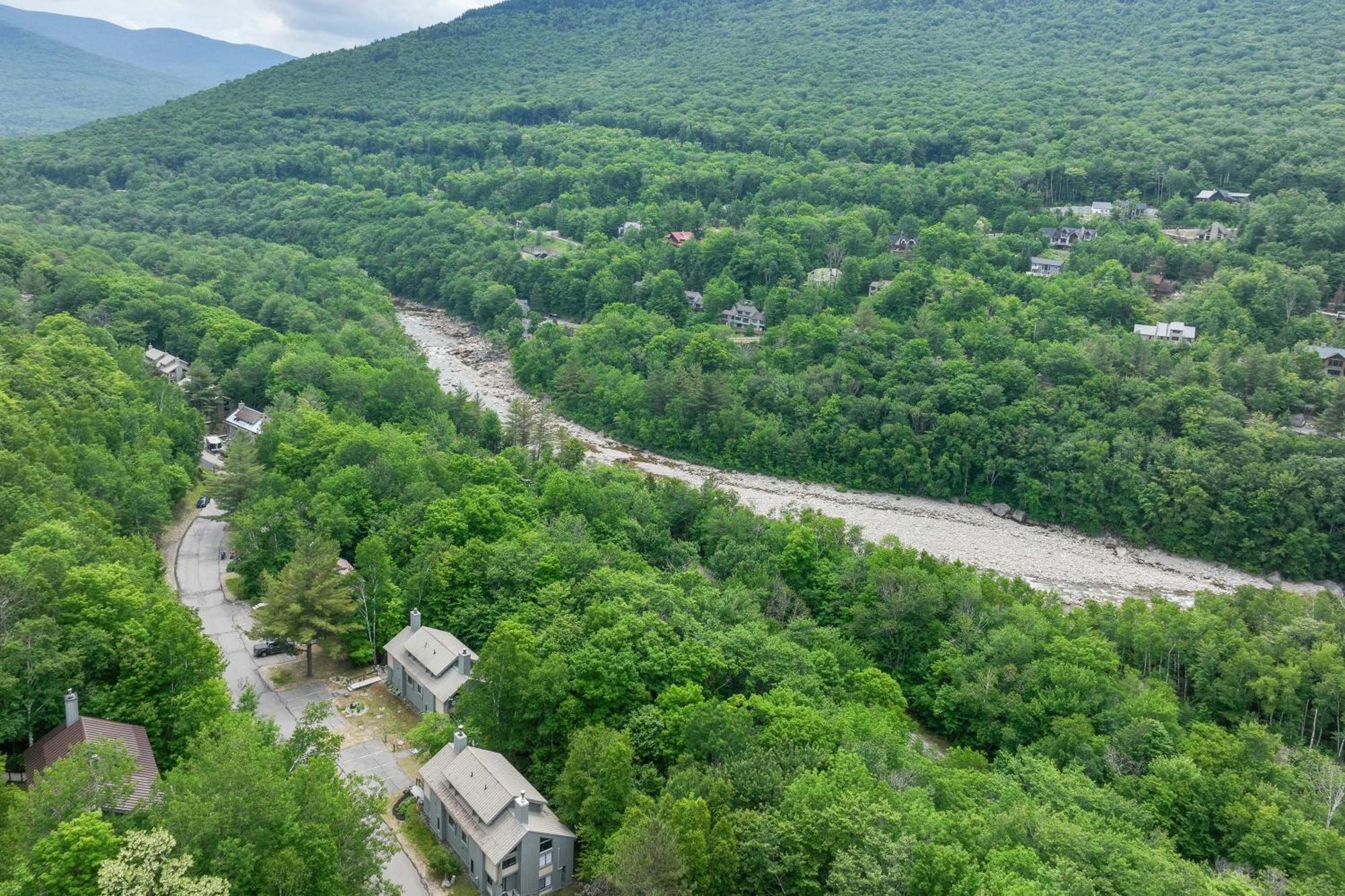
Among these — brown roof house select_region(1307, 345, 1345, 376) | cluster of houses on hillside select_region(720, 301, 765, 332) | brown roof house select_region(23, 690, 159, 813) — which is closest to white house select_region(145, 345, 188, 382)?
brown roof house select_region(23, 690, 159, 813)

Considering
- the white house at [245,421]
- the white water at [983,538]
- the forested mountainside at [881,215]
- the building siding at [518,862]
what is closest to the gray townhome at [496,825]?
the building siding at [518,862]

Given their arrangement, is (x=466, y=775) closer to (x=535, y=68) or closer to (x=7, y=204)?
(x=7, y=204)

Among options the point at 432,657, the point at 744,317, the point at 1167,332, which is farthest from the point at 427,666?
the point at 1167,332

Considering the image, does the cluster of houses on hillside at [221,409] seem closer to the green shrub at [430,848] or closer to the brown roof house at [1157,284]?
the green shrub at [430,848]

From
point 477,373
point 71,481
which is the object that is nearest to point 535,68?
point 477,373

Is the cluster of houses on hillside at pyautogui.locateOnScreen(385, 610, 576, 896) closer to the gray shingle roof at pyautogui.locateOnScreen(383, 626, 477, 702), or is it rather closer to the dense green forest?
the dense green forest
